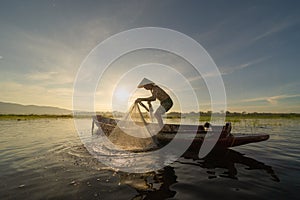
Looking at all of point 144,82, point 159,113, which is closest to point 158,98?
point 159,113

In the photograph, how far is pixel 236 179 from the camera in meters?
5.76

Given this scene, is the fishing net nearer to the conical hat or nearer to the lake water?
the conical hat

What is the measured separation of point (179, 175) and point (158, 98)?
5204mm

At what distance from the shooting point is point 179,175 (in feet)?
20.2

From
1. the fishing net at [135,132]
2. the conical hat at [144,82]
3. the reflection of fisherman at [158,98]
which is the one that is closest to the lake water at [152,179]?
the fishing net at [135,132]

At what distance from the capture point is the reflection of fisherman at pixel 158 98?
10.5 m

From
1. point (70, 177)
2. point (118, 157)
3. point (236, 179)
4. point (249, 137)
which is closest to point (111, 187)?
point (70, 177)

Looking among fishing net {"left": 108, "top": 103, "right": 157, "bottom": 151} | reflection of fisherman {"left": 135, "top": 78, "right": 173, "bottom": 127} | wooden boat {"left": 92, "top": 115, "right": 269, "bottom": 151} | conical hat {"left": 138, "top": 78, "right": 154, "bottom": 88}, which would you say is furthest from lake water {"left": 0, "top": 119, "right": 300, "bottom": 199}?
conical hat {"left": 138, "top": 78, "right": 154, "bottom": 88}

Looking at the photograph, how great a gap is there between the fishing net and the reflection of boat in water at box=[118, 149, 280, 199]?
7.90 ft

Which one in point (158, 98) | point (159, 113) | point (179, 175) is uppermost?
point (158, 98)

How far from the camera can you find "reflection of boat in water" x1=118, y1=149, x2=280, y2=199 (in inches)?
187

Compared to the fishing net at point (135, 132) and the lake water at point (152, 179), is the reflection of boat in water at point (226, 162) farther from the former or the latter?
the fishing net at point (135, 132)

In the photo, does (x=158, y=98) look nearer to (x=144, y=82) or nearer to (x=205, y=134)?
(x=144, y=82)

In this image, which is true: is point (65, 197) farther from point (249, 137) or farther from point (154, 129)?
point (249, 137)
